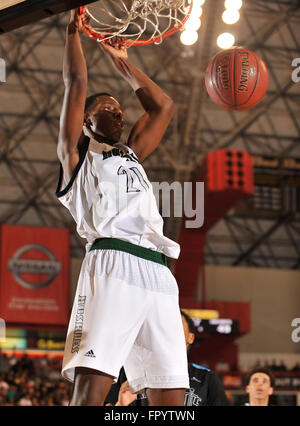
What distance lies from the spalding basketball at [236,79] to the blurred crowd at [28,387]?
6707 millimetres

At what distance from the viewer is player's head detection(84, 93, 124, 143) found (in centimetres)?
326

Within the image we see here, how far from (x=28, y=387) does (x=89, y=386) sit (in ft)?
35.6

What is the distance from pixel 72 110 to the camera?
10.2 ft

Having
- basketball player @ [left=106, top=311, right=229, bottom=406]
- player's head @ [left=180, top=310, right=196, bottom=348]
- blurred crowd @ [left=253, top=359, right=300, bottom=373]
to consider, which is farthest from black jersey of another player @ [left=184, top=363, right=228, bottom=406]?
blurred crowd @ [left=253, top=359, right=300, bottom=373]

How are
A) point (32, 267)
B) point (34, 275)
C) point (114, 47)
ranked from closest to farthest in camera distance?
1. point (114, 47)
2. point (32, 267)
3. point (34, 275)

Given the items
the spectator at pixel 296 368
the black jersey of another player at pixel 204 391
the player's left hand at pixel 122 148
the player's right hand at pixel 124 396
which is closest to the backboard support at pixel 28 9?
the player's left hand at pixel 122 148

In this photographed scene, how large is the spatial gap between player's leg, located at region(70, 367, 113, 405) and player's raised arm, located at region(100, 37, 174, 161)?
109 cm

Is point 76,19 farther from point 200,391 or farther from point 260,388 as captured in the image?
point 260,388

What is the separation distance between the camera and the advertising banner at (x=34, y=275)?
659 inches

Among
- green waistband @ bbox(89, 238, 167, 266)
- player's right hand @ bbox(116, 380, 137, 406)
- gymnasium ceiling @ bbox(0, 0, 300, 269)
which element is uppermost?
gymnasium ceiling @ bbox(0, 0, 300, 269)

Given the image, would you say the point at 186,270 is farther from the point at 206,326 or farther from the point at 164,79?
the point at 164,79

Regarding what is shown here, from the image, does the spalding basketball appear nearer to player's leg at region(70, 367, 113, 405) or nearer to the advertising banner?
player's leg at region(70, 367, 113, 405)

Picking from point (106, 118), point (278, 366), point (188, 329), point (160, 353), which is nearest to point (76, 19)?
point (106, 118)
